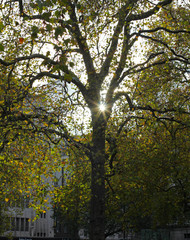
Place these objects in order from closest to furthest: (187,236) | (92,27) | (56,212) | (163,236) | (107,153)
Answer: (92,27)
(107,153)
(163,236)
(187,236)
(56,212)

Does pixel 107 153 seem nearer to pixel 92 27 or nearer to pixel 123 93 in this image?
pixel 123 93

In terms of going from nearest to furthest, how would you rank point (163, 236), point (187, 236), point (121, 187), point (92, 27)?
point (92, 27), point (121, 187), point (163, 236), point (187, 236)

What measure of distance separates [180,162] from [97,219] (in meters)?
7.08

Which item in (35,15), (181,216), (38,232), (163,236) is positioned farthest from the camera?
(38,232)

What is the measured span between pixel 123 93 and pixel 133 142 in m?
3.75

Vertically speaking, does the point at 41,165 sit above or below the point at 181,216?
above

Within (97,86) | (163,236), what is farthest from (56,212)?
(97,86)

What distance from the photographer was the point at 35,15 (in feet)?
54.3

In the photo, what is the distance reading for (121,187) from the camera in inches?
Answer: 771

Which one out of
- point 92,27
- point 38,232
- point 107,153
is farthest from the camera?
point 38,232

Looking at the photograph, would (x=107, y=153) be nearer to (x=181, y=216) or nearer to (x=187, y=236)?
(x=181, y=216)

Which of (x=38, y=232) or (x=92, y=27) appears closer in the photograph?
(x=92, y=27)

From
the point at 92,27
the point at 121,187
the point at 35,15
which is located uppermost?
the point at 35,15

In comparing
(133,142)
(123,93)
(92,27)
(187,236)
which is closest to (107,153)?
(133,142)
